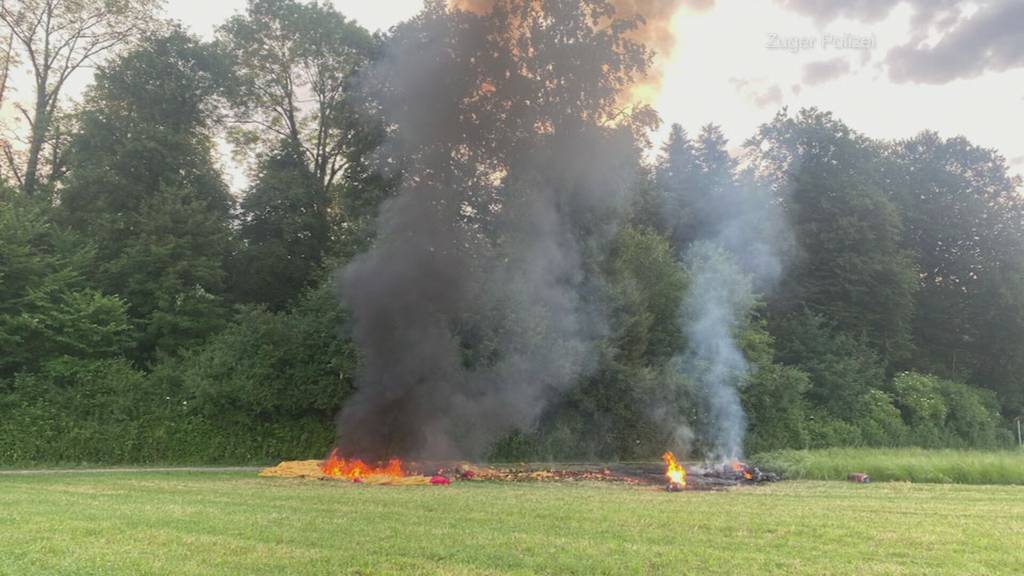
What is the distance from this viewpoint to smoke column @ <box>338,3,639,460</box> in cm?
1839

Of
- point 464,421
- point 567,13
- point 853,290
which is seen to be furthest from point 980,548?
point 853,290

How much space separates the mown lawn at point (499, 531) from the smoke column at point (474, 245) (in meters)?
5.62

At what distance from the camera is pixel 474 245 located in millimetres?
20469

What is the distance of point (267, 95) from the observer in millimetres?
34531

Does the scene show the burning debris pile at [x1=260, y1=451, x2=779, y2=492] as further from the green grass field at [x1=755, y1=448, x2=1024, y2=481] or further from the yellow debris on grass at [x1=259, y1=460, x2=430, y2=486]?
the green grass field at [x1=755, y1=448, x2=1024, y2=481]

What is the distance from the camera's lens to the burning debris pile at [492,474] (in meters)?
14.8

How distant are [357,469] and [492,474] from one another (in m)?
3.08

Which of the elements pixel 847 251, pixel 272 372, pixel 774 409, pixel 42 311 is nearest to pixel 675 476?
pixel 774 409

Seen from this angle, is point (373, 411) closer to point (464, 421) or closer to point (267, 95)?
point (464, 421)

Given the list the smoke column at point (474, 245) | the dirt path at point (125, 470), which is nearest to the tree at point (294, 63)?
the smoke column at point (474, 245)

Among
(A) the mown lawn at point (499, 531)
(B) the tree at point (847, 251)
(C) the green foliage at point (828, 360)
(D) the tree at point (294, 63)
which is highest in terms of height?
(D) the tree at point (294, 63)

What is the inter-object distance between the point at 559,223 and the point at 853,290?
60.9 ft

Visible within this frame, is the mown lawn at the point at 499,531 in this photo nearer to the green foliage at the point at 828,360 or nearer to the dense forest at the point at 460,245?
the dense forest at the point at 460,245

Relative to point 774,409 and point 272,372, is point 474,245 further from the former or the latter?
point 774,409
